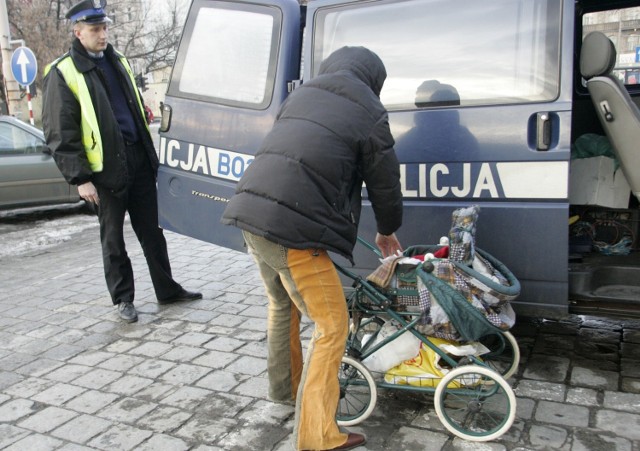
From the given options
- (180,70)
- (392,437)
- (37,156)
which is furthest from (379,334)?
(37,156)

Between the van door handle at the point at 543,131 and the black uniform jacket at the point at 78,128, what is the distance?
2.77m

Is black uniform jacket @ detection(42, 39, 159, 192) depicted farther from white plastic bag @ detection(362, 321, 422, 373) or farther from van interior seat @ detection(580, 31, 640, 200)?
van interior seat @ detection(580, 31, 640, 200)

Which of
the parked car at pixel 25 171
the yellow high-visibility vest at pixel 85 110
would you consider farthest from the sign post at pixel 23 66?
the yellow high-visibility vest at pixel 85 110

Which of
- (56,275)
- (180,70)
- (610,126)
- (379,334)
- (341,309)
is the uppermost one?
(180,70)

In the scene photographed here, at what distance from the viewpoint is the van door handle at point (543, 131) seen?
3.01 meters

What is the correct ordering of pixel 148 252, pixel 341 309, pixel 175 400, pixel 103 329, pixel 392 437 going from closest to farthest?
pixel 341 309, pixel 392 437, pixel 175 400, pixel 103 329, pixel 148 252

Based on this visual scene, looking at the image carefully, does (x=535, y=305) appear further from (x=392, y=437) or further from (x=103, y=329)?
(x=103, y=329)

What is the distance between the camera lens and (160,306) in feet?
15.8

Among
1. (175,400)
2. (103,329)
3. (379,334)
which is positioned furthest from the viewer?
(103,329)

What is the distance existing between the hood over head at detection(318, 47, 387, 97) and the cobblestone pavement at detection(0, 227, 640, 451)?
1596mm

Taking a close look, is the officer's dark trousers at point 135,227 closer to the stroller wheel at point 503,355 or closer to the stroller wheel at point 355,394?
the stroller wheel at point 355,394

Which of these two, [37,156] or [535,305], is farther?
[37,156]

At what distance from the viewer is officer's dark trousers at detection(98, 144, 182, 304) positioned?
14.5ft

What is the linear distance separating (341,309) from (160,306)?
2631mm
